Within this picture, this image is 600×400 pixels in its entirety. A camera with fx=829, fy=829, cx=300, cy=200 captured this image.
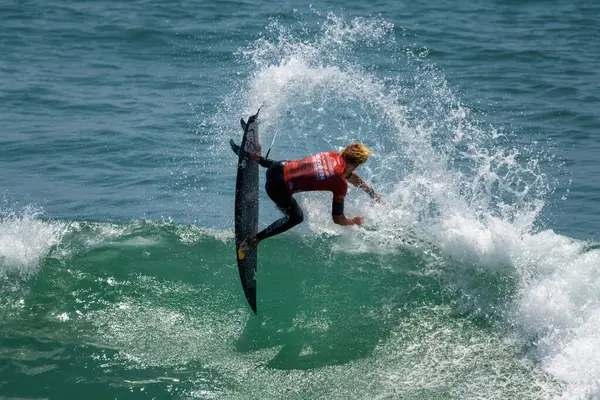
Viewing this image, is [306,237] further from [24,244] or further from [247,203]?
[24,244]

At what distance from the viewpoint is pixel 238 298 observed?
876 centimetres

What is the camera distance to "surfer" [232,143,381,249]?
315 inches

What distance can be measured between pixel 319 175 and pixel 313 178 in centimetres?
8

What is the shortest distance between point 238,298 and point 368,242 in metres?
1.78

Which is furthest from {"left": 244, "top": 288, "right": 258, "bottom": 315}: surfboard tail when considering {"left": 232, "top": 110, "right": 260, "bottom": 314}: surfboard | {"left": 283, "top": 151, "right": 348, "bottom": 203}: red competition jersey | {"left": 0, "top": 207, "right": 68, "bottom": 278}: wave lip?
{"left": 0, "top": 207, "right": 68, "bottom": 278}: wave lip

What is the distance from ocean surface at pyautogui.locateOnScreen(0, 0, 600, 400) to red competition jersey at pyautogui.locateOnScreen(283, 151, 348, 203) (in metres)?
1.32

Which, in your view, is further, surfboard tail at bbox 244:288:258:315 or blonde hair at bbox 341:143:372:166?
surfboard tail at bbox 244:288:258:315

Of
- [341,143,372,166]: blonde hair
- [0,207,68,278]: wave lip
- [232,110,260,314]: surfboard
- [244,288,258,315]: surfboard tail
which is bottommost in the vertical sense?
[244,288,258,315]: surfboard tail

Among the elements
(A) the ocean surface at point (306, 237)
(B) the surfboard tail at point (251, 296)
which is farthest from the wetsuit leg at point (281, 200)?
(A) the ocean surface at point (306, 237)

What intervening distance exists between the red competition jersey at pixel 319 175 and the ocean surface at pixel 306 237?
132 centimetres

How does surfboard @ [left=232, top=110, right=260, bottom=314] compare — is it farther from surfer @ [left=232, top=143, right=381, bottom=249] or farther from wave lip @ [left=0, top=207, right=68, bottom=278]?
wave lip @ [left=0, top=207, right=68, bottom=278]

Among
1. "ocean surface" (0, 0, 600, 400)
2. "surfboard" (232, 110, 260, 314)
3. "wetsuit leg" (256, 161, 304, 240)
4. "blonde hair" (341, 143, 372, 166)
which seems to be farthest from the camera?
"surfboard" (232, 110, 260, 314)

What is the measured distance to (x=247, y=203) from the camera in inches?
342

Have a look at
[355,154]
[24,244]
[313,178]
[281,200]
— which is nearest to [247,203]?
[281,200]
